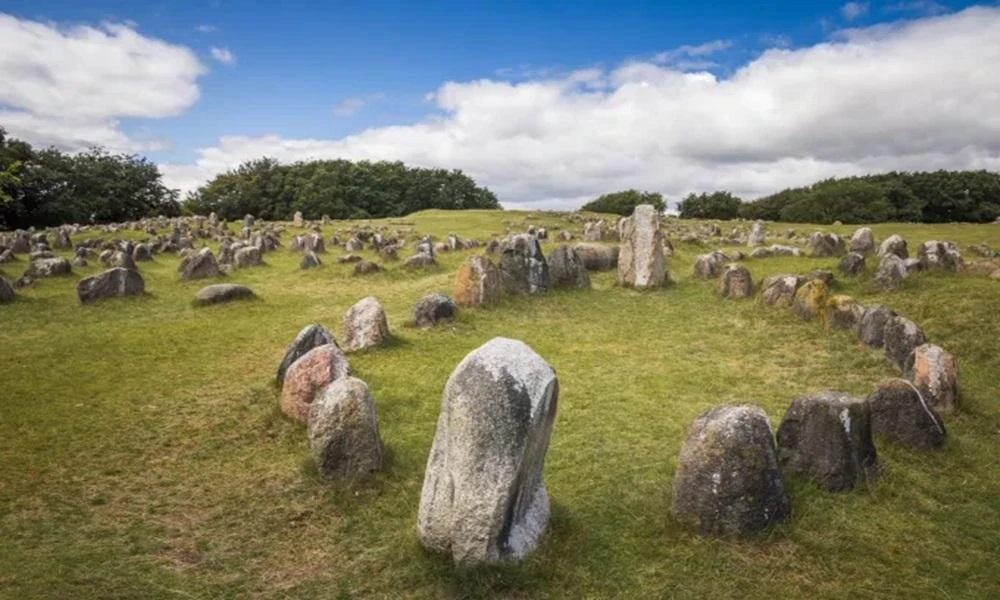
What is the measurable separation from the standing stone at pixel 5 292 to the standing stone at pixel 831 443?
21.6 metres

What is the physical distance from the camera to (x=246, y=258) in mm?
28750

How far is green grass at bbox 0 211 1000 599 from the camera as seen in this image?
6.80 metres

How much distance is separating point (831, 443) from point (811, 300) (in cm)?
991

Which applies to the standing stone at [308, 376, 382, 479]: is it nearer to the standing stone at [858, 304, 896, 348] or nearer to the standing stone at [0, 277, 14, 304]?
the standing stone at [858, 304, 896, 348]

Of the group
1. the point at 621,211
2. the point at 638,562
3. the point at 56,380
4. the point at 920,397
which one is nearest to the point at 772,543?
the point at 638,562

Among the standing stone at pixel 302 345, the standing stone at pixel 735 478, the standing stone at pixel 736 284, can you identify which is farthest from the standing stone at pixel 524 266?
the standing stone at pixel 735 478

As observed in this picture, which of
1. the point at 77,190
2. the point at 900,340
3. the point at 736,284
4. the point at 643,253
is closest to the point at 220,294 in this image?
the point at 643,253

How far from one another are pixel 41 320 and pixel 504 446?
55.8 ft

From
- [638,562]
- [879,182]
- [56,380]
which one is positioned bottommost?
[638,562]

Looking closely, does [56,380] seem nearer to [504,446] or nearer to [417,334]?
[417,334]

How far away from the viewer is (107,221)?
226 feet

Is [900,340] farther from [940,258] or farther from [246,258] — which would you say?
[246,258]

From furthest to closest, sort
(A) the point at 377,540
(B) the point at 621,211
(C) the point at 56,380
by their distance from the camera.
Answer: (B) the point at 621,211 < (C) the point at 56,380 < (A) the point at 377,540

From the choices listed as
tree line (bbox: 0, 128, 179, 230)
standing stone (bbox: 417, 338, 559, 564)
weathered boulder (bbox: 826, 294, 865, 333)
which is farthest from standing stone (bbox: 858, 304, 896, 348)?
tree line (bbox: 0, 128, 179, 230)
